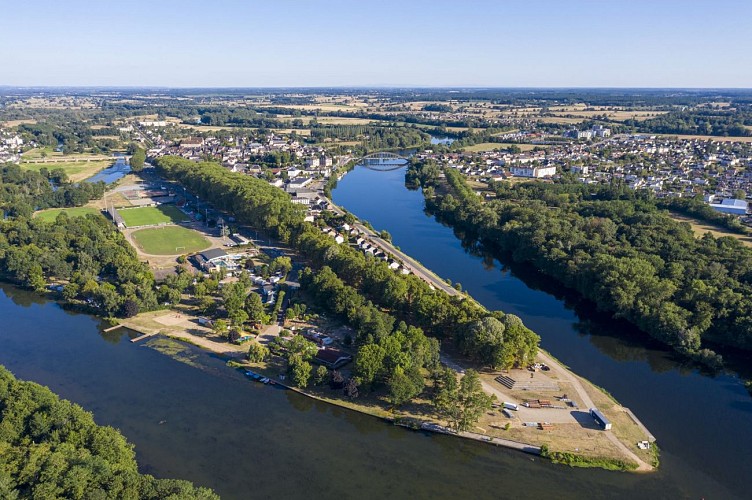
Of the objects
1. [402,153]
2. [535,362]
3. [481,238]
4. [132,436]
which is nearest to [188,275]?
[132,436]

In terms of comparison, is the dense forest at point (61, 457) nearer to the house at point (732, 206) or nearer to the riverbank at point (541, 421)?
the riverbank at point (541, 421)

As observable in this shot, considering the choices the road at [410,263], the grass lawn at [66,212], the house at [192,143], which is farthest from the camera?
the house at [192,143]

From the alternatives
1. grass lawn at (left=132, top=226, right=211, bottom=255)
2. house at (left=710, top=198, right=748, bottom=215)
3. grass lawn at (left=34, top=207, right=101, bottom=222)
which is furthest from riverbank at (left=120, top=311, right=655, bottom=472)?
house at (left=710, top=198, right=748, bottom=215)

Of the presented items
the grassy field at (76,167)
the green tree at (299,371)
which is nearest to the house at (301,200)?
the green tree at (299,371)

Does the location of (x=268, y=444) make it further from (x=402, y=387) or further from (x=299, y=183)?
(x=299, y=183)

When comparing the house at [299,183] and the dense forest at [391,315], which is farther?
the house at [299,183]

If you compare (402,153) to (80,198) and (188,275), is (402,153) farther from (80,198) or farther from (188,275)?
(188,275)
